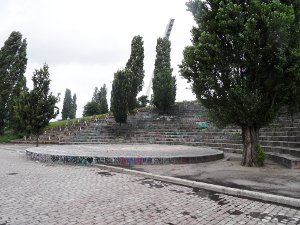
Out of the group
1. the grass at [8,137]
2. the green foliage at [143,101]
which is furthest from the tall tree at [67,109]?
the grass at [8,137]

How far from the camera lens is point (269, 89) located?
12.6m

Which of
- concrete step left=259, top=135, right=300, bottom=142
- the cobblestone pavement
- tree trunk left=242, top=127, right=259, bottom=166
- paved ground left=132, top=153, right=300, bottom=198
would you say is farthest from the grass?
tree trunk left=242, top=127, right=259, bottom=166

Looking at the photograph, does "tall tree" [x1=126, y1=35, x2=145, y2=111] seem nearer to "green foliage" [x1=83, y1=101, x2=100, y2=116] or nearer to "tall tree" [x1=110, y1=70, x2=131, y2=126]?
"tall tree" [x1=110, y1=70, x2=131, y2=126]

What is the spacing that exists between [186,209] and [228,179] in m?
3.80

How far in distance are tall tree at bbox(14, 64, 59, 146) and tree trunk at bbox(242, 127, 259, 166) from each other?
1686cm

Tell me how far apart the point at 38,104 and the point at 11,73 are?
1768 centimetres

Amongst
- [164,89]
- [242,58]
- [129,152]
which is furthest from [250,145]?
[164,89]

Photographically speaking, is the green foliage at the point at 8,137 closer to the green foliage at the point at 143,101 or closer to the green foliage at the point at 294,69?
the green foliage at the point at 143,101

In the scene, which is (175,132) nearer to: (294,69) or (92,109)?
(294,69)

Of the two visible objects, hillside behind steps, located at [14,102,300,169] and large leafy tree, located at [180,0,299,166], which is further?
hillside behind steps, located at [14,102,300,169]

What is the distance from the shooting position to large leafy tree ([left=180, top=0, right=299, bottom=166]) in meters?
11.9

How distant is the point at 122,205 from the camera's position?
6855 millimetres

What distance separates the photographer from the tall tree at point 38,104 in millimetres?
24016

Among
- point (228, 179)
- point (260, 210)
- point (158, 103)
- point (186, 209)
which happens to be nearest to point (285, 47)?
point (228, 179)
